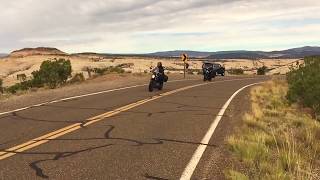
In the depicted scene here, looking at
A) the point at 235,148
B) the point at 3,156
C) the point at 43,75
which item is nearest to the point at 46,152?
the point at 3,156

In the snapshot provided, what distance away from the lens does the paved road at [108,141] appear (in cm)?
796

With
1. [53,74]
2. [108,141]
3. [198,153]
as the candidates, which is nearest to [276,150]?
[198,153]

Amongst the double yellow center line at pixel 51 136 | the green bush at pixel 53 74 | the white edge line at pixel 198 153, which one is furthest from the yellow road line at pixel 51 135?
the green bush at pixel 53 74

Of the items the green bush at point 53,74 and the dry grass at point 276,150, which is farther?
the green bush at point 53,74

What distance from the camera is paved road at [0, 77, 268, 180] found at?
26.1ft

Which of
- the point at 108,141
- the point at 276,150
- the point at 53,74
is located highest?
the point at 108,141

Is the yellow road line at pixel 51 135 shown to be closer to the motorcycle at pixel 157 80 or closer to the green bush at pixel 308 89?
the green bush at pixel 308 89

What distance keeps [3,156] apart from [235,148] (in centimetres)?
422

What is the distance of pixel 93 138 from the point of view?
35.3ft

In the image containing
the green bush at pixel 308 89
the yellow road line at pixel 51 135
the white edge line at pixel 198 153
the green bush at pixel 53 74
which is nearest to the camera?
the white edge line at pixel 198 153

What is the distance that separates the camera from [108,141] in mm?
10484

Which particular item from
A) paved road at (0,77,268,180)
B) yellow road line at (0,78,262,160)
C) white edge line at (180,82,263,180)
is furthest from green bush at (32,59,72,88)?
white edge line at (180,82,263,180)

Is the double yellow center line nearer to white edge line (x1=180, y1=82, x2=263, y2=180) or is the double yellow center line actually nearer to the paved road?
the paved road

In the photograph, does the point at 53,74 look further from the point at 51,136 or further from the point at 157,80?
the point at 51,136
